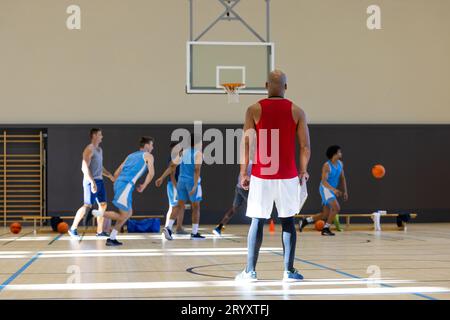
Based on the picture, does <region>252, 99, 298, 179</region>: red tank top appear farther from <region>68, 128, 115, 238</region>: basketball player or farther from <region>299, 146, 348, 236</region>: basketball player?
<region>299, 146, 348, 236</region>: basketball player

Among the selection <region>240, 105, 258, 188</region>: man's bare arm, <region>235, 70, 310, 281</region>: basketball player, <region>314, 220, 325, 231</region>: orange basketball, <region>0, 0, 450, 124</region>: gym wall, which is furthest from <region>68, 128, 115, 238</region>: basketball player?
<region>235, 70, 310, 281</region>: basketball player

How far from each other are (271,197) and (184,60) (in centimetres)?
1342

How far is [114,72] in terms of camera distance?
19.7 m

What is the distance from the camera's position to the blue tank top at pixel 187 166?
13823mm

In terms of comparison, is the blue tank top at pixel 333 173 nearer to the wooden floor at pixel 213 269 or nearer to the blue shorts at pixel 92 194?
the wooden floor at pixel 213 269

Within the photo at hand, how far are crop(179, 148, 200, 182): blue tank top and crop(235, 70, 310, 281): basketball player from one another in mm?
6763

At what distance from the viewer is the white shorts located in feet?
22.7

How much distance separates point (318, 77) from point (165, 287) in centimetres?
1442

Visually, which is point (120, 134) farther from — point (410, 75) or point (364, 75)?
point (410, 75)

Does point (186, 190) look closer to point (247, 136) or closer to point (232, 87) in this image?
point (232, 87)

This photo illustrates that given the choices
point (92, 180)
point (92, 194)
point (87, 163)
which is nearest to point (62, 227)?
point (92, 194)

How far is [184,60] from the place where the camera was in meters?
20.0

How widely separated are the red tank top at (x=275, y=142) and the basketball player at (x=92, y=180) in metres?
7.13

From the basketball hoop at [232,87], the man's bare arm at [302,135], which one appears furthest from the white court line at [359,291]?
the basketball hoop at [232,87]
